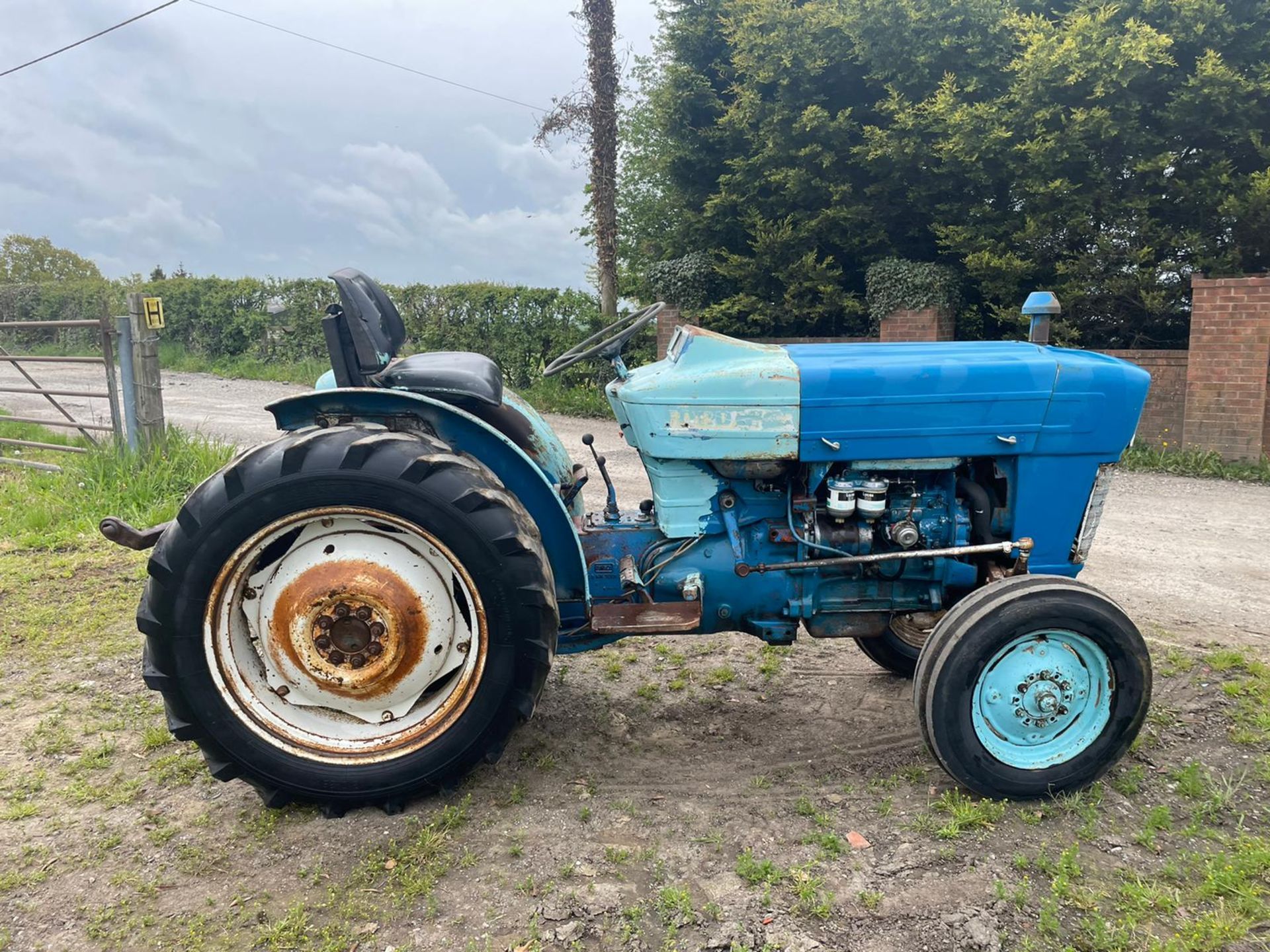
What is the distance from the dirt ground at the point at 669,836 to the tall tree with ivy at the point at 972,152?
21.6 ft

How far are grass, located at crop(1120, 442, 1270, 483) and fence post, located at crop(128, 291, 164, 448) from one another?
325 inches

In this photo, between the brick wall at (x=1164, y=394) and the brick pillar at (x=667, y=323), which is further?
the brick pillar at (x=667, y=323)

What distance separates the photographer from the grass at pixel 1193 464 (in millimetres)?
8469

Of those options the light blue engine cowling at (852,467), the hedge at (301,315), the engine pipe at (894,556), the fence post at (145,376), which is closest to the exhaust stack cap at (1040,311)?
the light blue engine cowling at (852,467)

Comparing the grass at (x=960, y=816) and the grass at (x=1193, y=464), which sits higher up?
the grass at (x=1193, y=464)

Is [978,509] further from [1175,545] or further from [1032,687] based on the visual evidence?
[1175,545]

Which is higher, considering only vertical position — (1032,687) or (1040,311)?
(1040,311)

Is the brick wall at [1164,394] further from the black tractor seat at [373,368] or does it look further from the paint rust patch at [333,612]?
the paint rust patch at [333,612]

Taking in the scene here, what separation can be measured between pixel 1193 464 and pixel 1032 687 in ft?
23.7

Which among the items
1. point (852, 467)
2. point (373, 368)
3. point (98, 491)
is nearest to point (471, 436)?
point (373, 368)

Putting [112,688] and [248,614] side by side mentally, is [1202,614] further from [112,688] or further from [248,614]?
[112,688]

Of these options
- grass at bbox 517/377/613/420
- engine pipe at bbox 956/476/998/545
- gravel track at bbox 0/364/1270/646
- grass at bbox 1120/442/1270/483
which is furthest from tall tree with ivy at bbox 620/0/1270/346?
engine pipe at bbox 956/476/998/545

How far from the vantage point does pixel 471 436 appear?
297 centimetres

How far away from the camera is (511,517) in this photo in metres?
2.70
